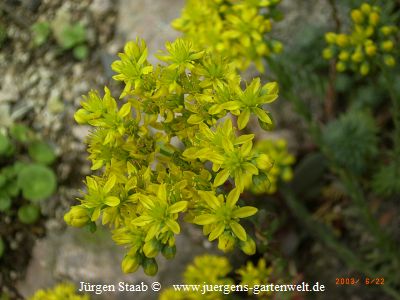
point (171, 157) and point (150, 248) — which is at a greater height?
point (171, 157)

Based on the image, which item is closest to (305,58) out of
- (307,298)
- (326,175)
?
(326,175)

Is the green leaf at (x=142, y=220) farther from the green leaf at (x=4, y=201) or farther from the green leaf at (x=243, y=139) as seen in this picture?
the green leaf at (x=4, y=201)

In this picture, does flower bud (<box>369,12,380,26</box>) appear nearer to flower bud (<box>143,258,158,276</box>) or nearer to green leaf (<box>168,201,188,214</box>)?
green leaf (<box>168,201,188,214</box>)

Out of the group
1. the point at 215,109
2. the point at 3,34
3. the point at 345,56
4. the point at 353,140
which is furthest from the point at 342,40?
the point at 3,34

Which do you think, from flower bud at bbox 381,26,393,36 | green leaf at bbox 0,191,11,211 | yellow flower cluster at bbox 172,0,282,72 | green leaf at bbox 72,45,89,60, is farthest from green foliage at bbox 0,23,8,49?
flower bud at bbox 381,26,393,36

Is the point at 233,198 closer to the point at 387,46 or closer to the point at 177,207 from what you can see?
the point at 177,207

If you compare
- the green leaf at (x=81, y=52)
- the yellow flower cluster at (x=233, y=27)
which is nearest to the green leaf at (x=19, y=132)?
the green leaf at (x=81, y=52)

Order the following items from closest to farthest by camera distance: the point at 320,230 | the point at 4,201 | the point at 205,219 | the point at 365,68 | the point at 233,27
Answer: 1. the point at 205,219
2. the point at 365,68
3. the point at 233,27
4. the point at 320,230
5. the point at 4,201
